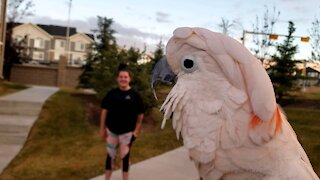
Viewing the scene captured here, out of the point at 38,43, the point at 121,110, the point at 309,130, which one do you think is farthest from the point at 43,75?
the point at 38,43

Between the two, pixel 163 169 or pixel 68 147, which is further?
pixel 68 147

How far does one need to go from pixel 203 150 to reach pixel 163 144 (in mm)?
7176

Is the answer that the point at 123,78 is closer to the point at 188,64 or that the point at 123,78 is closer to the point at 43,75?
the point at 188,64

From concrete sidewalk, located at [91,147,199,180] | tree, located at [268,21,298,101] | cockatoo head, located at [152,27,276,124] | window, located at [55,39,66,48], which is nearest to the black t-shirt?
concrete sidewalk, located at [91,147,199,180]

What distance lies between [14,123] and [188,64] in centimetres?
898

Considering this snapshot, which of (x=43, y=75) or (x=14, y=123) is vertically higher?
(x=43, y=75)

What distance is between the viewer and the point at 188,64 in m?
1.78

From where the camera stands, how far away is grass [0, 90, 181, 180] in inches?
276

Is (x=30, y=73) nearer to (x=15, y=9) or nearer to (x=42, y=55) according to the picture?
(x=15, y=9)

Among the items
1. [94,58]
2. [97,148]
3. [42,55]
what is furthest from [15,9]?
[42,55]

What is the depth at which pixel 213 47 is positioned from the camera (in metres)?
1.72

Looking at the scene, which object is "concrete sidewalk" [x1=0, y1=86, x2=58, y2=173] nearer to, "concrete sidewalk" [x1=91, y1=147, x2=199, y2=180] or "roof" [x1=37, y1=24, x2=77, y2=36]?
"concrete sidewalk" [x1=91, y1=147, x2=199, y2=180]

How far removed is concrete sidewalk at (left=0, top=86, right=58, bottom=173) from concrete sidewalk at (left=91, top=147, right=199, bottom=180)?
2.30 metres

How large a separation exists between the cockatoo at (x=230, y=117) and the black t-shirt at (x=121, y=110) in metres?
3.90
